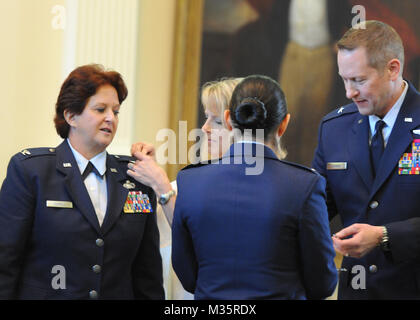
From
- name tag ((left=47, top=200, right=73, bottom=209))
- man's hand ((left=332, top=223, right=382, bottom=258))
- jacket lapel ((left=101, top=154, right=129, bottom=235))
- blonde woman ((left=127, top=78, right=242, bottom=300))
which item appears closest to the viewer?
man's hand ((left=332, top=223, right=382, bottom=258))

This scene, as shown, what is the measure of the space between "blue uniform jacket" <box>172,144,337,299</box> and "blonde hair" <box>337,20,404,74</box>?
1081 mm

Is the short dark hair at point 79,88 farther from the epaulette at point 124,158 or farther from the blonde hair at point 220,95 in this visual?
the blonde hair at point 220,95

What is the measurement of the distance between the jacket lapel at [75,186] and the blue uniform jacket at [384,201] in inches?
53.4

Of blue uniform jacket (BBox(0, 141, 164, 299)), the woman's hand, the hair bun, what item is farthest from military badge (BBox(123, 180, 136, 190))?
the hair bun

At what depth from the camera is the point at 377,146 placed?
3.37 m

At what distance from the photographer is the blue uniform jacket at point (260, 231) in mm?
2436

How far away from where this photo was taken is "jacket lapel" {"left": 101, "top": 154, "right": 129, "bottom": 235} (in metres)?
3.18

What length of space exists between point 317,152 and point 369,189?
1.51ft

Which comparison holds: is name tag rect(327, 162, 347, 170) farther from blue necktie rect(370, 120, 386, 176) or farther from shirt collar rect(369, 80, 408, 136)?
shirt collar rect(369, 80, 408, 136)

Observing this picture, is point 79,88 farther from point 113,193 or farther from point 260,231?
point 260,231

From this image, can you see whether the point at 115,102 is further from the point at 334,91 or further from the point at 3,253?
the point at 334,91

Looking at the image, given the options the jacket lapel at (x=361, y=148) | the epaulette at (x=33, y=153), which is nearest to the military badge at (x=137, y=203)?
the epaulette at (x=33, y=153)

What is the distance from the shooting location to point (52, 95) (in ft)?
16.8
